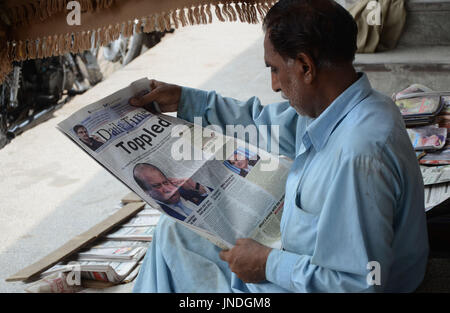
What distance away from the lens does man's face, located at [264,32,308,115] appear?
3.70 feet

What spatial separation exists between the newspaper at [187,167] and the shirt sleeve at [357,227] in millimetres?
319

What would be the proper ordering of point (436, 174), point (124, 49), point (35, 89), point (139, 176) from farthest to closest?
point (124, 49)
point (35, 89)
point (436, 174)
point (139, 176)

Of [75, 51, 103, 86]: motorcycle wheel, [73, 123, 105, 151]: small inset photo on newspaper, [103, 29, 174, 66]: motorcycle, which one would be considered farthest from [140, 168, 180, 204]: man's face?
[103, 29, 174, 66]: motorcycle

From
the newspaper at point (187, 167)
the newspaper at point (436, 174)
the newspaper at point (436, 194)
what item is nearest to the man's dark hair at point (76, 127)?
the newspaper at point (187, 167)

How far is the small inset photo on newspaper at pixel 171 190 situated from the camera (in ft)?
4.31

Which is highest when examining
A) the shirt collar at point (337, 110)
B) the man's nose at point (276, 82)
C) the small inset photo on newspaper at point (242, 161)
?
the man's nose at point (276, 82)

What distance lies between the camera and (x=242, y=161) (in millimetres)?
1526

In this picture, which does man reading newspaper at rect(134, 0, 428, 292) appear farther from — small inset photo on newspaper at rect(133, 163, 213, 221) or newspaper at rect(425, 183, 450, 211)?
newspaper at rect(425, 183, 450, 211)

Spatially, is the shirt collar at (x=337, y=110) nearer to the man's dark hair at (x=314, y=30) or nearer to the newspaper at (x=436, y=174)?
the man's dark hair at (x=314, y=30)

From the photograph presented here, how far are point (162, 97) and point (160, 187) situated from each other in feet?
1.22

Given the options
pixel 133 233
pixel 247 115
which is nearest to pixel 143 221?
pixel 133 233

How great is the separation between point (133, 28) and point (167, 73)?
399 centimetres

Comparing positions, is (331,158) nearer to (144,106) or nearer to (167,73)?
(144,106)

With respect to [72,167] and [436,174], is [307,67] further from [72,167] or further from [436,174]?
[72,167]
